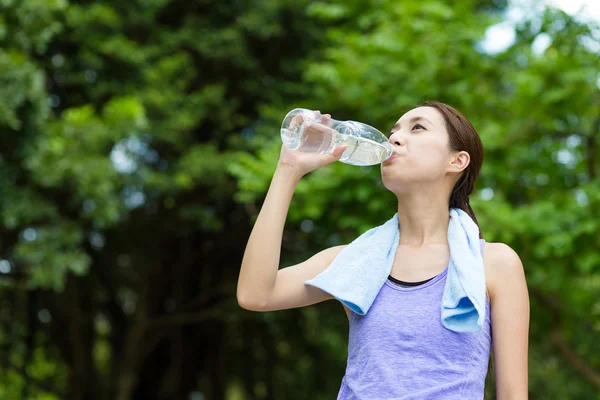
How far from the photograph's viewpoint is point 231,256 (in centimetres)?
1080

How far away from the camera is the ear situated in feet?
6.26

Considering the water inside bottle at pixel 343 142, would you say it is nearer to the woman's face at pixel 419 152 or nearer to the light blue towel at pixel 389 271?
the woman's face at pixel 419 152

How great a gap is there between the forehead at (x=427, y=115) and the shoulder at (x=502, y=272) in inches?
14.7

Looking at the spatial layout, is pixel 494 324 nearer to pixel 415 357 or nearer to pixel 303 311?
pixel 415 357

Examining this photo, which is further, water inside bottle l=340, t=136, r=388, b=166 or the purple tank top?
water inside bottle l=340, t=136, r=388, b=166

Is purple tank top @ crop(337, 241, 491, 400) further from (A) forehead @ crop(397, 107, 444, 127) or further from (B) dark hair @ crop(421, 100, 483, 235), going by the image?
(A) forehead @ crop(397, 107, 444, 127)

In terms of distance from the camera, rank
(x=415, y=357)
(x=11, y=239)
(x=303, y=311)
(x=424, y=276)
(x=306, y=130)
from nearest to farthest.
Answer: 1. (x=415, y=357)
2. (x=424, y=276)
3. (x=306, y=130)
4. (x=11, y=239)
5. (x=303, y=311)

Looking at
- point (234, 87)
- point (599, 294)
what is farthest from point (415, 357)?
point (234, 87)

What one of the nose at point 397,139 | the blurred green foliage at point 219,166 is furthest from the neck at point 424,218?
the blurred green foliage at point 219,166

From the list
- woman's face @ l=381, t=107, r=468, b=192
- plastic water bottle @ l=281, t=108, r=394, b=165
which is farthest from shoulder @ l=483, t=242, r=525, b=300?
plastic water bottle @ l=281, t=108, r=394, b=165

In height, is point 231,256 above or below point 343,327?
above

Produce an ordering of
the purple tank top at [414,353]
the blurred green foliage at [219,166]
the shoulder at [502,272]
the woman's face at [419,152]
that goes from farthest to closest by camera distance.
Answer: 1. the blurred green foliage at [219,166]
2. the woman's face at [419,152]
3. the shoulder at [502,272]
4. the purple tank top at [414,353]

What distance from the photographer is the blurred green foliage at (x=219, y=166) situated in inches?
247

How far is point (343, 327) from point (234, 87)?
3561mm
